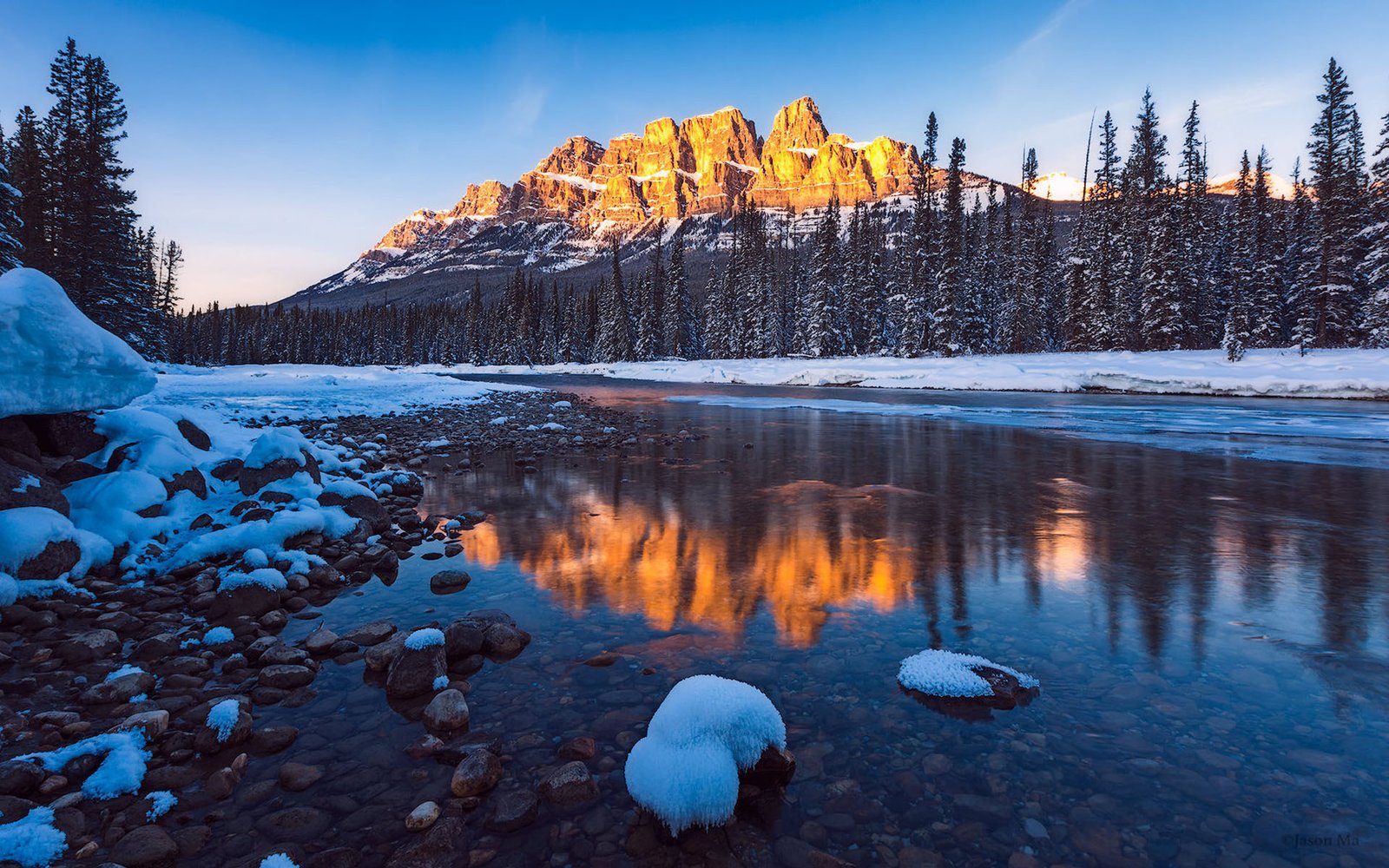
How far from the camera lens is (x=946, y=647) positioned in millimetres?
3992

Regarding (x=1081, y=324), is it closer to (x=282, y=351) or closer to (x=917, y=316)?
(x=917, y=316)

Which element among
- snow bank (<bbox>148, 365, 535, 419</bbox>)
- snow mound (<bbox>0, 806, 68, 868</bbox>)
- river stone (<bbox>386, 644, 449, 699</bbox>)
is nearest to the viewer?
snow mound (<bbox>0, 806, 68, 868</bbox>)

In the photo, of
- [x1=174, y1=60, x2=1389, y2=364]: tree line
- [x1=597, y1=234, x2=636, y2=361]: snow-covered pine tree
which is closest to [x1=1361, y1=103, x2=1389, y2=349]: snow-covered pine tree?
[x1=174, y1=60, x2=1389, y2=364]: tree line

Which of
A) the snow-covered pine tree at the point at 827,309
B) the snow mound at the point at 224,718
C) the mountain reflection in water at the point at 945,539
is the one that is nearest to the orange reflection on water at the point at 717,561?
the mountain reflection in water at the point at 945,539

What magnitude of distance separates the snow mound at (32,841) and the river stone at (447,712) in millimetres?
1351

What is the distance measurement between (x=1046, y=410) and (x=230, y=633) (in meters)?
25.6

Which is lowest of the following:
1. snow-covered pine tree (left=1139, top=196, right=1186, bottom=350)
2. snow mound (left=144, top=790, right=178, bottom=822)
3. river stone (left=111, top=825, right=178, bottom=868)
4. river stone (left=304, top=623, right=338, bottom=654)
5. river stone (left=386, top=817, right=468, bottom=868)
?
river stone (left=386, top=817, right=468, bottom=868)

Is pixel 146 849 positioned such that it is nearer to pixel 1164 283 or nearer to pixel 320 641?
pixel 320 641

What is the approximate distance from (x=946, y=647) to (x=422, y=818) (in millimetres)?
3231

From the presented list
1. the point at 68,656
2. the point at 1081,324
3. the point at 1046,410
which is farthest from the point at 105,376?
the point at 1081,324

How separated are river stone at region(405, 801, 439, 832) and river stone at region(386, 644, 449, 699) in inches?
43.2

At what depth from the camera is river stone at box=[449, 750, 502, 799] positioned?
2.62 metres

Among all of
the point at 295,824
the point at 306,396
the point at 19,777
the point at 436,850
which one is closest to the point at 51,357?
the point at 19,777

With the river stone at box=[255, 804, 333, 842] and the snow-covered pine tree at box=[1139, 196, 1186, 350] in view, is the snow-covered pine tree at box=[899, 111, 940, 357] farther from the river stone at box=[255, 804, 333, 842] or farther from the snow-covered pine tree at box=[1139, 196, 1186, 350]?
the river stone at box=[255, 804, 333, 842]
